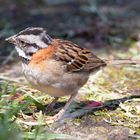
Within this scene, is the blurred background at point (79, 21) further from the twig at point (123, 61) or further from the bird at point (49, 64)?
the bird at point (49, 64)

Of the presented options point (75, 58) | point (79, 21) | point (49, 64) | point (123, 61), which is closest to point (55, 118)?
point (49, 64)

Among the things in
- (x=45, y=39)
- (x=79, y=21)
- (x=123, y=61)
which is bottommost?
(x=79, y=21)

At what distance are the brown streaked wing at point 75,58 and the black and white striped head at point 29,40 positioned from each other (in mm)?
194

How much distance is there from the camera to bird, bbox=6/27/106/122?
183 inches

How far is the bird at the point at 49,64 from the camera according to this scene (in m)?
4.65

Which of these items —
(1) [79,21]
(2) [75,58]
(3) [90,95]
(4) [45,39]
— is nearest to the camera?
(4) [45,39]

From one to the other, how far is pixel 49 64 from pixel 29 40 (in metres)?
0.28

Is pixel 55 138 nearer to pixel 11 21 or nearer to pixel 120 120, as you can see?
pixel 120 120

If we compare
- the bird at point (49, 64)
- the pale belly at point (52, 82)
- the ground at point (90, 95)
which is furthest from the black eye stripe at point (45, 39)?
the ground at point (90, 95)

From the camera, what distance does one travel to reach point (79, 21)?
26.3 ft

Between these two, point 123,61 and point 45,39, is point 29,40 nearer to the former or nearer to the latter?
point 45,39

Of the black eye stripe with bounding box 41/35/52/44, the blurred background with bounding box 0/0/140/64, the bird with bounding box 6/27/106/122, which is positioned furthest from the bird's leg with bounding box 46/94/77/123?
the blurred background with bounding box 0/0/140/64

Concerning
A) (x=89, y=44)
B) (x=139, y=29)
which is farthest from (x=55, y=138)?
(x=139, y=29)

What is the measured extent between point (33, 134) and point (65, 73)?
0.81 metres
